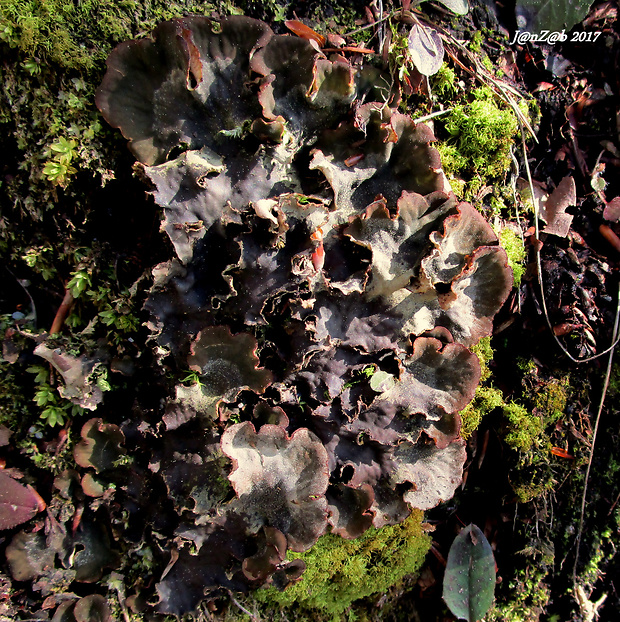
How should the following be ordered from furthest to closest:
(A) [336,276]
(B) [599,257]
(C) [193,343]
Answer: (B) [599,257], (A) [336,276], (C) [193,343]

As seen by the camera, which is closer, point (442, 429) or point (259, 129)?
point (259, 129)

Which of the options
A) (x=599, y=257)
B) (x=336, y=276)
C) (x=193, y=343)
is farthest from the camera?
(x=599, y=257)

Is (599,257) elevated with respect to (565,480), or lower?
elevated

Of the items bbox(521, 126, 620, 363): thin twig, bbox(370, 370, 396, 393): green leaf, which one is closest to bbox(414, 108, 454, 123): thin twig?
bbox(521, 126, 620, 363): thin twig

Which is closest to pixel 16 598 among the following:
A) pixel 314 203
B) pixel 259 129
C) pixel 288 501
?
pixel 288 501

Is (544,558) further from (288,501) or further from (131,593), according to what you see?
(131,593)

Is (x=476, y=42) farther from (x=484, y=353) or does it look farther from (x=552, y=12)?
(x=484, y=353)
